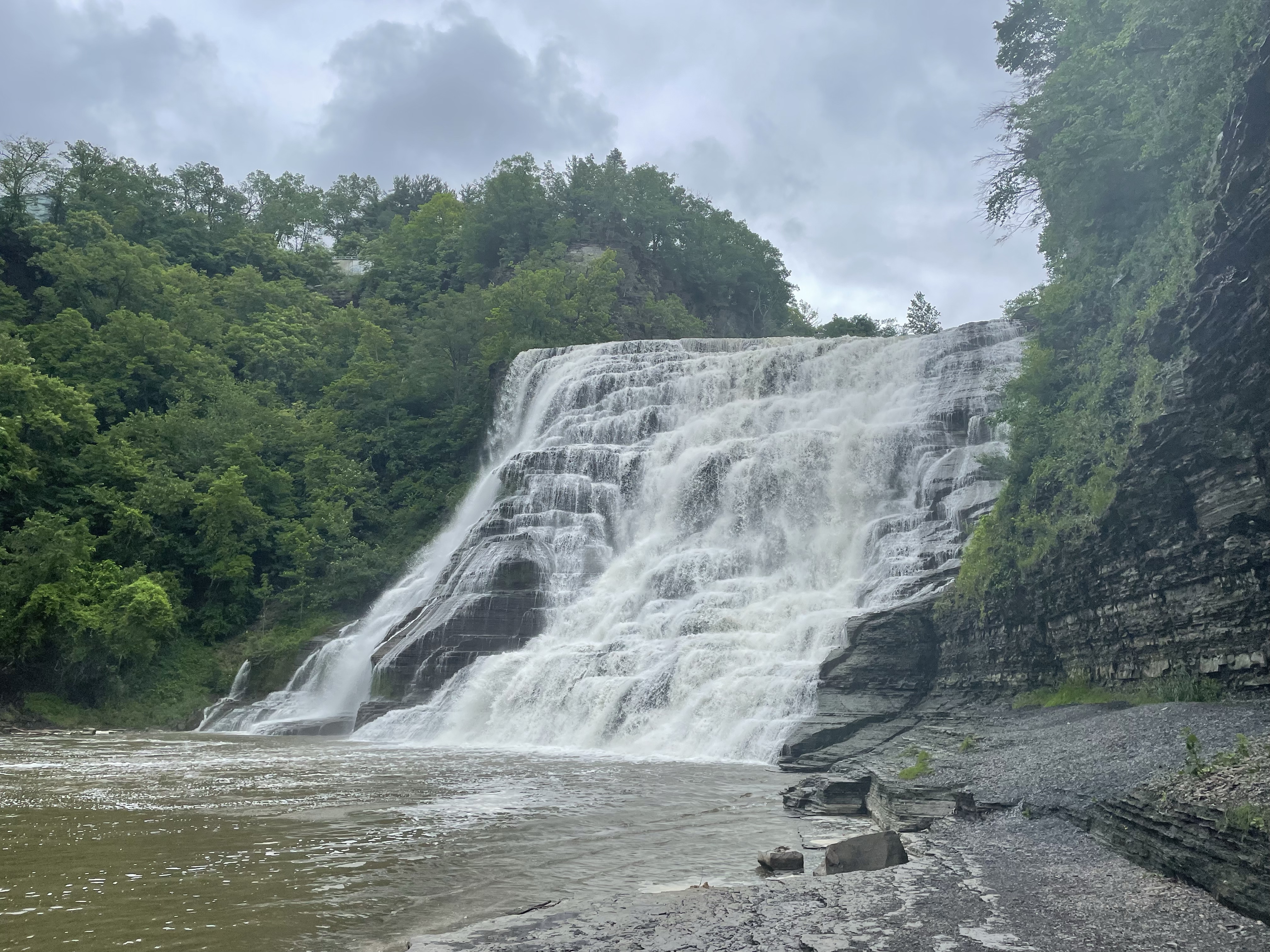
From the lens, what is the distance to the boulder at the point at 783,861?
27.3 feet

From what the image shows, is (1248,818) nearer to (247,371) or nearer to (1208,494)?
(1208,494)

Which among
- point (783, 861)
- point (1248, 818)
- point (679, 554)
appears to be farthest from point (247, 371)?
point (1248, 818)

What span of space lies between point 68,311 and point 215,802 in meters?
39.0

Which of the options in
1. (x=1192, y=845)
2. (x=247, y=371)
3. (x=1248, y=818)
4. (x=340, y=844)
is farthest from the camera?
(x=247, y=371)

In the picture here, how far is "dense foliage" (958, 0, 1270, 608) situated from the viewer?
50.0 ft

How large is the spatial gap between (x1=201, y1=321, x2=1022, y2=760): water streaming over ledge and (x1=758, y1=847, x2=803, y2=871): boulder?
33.0 feet

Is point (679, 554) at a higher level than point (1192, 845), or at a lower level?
higher

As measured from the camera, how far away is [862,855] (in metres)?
8.22

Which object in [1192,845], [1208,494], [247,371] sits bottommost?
[1192,845]

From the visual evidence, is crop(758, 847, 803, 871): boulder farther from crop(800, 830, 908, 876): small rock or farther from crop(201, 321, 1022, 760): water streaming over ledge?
crop(201, 321, 1022, 760): water streaming over ledge

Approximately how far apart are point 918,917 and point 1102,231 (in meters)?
17.3

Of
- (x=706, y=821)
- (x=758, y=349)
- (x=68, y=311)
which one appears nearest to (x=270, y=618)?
(x=68, y=311)

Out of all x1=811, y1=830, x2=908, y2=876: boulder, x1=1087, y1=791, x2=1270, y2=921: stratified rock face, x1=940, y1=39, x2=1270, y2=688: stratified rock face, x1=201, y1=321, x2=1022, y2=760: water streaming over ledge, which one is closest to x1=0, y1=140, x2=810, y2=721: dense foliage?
x1=201, y1=321, x2=1022, y2=760: water streaming over ledge

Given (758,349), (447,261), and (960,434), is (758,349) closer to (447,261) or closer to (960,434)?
(960,434)
